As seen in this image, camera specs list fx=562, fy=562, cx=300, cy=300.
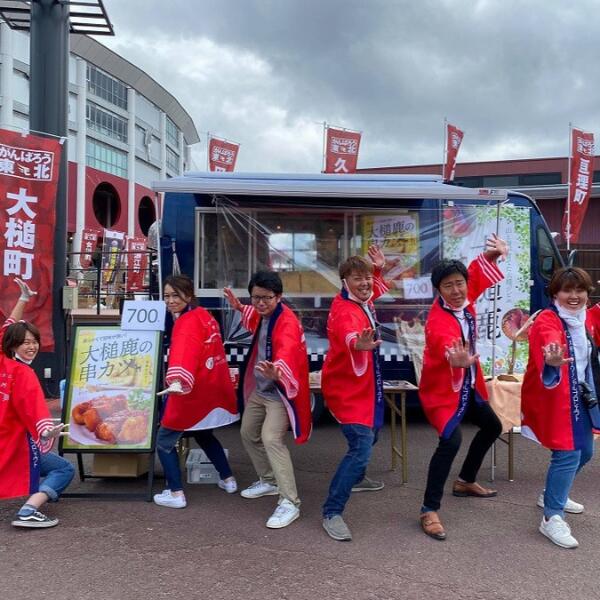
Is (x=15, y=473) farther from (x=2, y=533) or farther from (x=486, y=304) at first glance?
(x=486, y=304)

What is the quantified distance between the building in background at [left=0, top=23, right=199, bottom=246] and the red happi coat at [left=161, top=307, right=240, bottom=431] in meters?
21.5

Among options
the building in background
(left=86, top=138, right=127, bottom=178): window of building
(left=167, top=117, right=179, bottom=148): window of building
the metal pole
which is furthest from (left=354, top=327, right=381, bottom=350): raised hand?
(left=167, top=117, right=179, bottom=148): window of building

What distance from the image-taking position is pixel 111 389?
3.93 m

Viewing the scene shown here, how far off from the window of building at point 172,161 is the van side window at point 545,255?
1221 inches

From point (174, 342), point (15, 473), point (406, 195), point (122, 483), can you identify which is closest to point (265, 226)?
point (406, 195)

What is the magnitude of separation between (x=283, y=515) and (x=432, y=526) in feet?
2.95

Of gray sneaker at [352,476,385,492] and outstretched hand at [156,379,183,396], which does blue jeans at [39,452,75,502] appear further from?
gray sneaker at [352,476,385,492]

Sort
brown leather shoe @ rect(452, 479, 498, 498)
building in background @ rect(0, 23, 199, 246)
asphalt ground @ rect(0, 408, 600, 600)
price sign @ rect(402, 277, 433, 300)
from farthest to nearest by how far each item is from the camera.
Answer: building in background @ rect(0, 23, 199, 246) → price sign @ rect(402, 277, 433, 300) → brown leather shoe @ rect(452, 479, 498, 498) → asphalt ground @ rect(0, 408, 600, 600)

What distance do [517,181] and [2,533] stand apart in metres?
26.9

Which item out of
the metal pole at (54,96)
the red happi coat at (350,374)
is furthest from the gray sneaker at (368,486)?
the metal pole at (54,96)

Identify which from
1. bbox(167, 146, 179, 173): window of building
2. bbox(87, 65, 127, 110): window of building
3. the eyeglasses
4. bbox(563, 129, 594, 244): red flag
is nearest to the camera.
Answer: the eyeglasses

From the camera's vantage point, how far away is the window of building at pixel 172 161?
113 ft

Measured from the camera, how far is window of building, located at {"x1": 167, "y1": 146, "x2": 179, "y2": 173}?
34.6 m

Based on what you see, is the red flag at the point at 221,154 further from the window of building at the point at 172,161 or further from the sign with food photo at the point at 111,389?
the window of building at the point at 172,161
